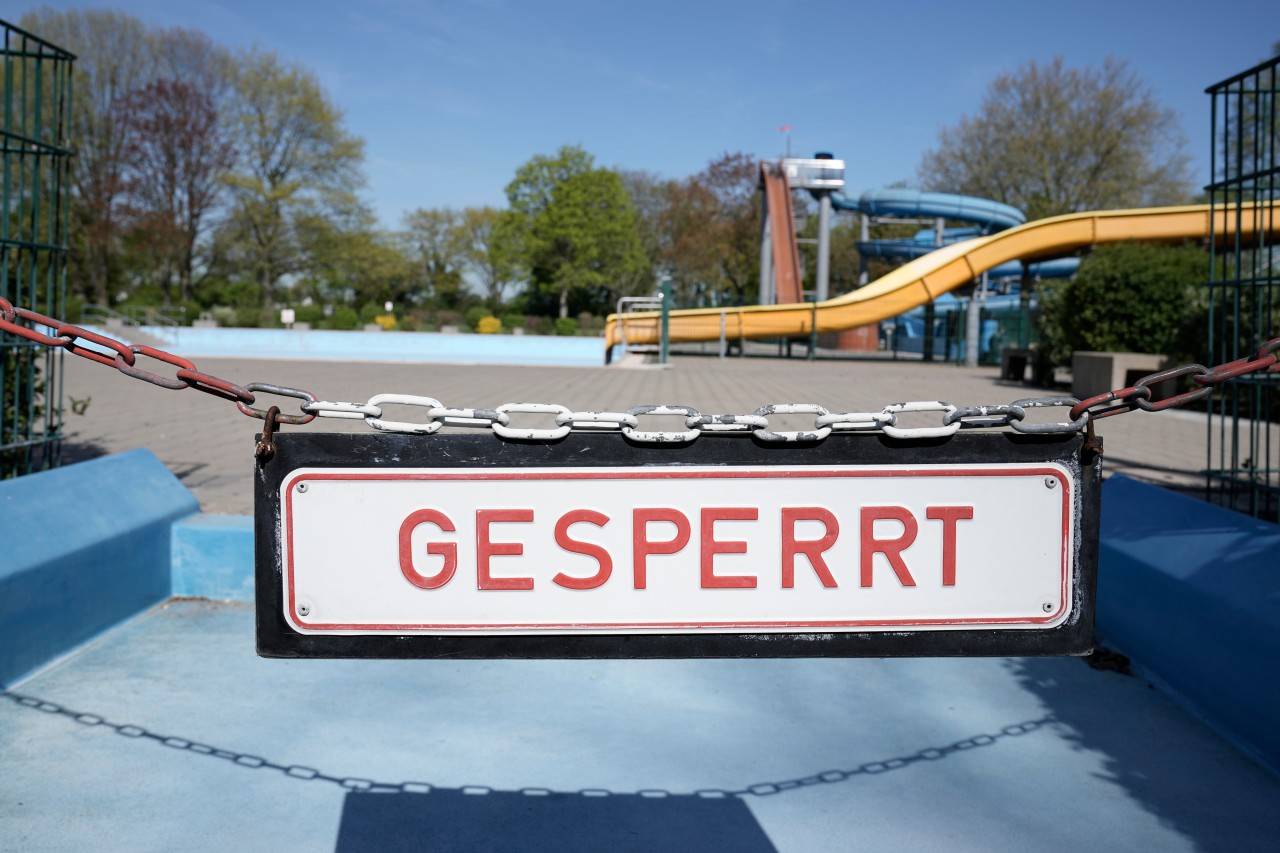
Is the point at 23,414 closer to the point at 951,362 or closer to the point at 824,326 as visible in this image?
the point at 824,326

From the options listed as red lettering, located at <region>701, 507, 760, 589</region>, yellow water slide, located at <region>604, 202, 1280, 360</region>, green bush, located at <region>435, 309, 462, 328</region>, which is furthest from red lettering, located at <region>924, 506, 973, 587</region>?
green bush, located at <region>435, 309, 462, 328</region>

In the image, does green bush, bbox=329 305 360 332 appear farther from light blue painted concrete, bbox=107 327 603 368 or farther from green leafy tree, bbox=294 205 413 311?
green leafy tree, bbox=294 205 413 311

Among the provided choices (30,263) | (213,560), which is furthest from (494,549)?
(30,263)

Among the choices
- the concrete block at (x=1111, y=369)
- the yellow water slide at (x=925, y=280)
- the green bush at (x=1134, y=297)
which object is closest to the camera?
the concrete block at (x=1111, y=369)

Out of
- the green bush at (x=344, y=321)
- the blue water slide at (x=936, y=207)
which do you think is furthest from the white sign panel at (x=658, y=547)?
the green bush at (x=344, y=321)

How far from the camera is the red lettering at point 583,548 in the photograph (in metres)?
1.54

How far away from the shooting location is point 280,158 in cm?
4978

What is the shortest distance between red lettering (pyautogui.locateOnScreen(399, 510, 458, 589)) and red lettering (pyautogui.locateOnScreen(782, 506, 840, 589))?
1.62 feet

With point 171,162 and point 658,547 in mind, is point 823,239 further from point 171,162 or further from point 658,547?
point 658,547

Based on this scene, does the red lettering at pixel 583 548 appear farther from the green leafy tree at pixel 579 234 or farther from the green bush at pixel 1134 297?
the green leafy tree at pixel 579 234

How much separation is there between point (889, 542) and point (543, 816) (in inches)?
72.6

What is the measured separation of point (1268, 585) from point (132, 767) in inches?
148

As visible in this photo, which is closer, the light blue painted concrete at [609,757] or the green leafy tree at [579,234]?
the light blue painted concrete at [609,757]

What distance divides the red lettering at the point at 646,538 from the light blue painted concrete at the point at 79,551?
311 cm
